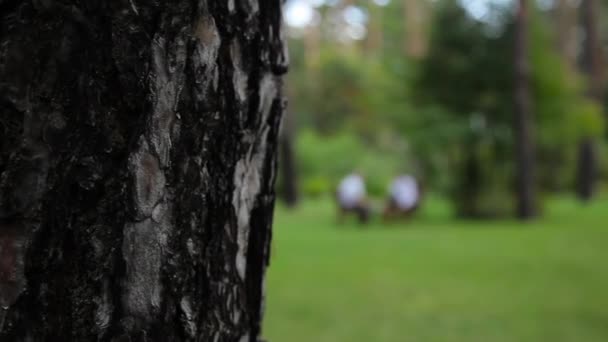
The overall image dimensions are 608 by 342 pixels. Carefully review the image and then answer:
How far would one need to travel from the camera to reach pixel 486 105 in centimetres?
1947

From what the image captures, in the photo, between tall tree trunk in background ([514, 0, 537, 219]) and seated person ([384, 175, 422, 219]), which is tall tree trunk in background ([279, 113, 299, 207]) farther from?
tall tree trunk in background ([514, 0, 537, 219])

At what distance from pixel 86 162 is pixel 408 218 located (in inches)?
678

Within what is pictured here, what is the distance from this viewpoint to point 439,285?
8.98 metres

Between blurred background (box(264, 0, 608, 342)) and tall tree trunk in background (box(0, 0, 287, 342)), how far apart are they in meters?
3.66

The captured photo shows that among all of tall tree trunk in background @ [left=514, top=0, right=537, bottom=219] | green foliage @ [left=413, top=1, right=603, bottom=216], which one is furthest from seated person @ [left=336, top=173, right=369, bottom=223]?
tall tree trunk in background @ [left=514, top=0, right=537, bottom=219]

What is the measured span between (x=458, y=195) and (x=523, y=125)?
2.53 metres

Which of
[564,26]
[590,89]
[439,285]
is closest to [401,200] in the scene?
[439,285]

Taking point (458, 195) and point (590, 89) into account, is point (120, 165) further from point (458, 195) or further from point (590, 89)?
point (590, 89)

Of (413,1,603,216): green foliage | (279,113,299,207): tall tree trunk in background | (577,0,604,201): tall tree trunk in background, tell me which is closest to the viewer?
(413,1,603,216): green foliage

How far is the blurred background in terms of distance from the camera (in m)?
7.43

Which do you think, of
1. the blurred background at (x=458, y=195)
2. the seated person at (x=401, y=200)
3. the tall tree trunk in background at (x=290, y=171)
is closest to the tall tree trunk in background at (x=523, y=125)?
the blurred background at (x=458, y=195)

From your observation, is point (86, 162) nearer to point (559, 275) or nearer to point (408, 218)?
point (559, 275)

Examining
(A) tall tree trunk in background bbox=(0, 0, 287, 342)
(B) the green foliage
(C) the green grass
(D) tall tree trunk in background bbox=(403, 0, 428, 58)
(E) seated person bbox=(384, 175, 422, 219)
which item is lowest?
(C) the green grass

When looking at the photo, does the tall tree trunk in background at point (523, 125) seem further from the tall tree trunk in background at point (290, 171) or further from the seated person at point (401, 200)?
the tall tree trunk in background at point (290, 171)
